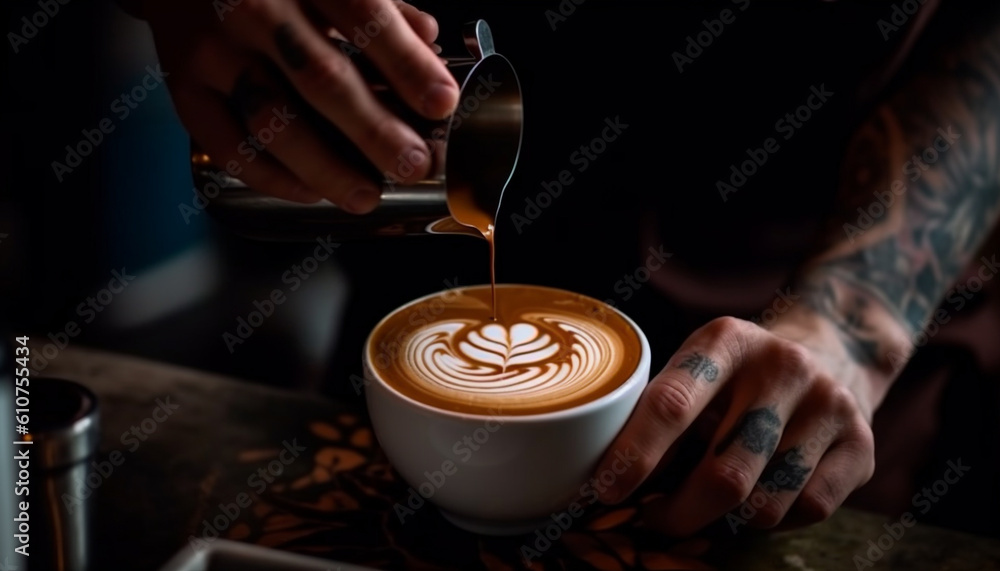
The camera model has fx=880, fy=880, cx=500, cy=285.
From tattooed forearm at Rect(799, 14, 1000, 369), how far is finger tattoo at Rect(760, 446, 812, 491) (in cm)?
46

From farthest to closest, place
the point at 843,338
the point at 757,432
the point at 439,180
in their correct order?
1. the point at 843,338
2. the point at 757,432
3. the point at 439,180

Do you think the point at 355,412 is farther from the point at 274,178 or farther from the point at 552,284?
the point at 552,284

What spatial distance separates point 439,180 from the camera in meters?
0.91

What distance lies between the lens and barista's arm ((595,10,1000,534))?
1021 millimetres

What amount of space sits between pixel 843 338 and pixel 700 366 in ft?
1.60

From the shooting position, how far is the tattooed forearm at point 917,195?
1.54 m

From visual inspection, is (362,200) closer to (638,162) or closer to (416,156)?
(416,156)

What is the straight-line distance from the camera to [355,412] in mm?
1275

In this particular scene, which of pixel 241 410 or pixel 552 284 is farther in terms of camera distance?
pixel 552 284

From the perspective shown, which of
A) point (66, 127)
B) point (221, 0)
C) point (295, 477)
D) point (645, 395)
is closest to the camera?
point (221, 0)

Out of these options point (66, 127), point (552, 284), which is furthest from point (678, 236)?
point (66, 127)

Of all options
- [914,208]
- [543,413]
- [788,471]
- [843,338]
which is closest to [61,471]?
[543,413]

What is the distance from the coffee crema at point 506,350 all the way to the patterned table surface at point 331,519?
0.62 ft

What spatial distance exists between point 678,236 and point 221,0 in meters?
1.11
